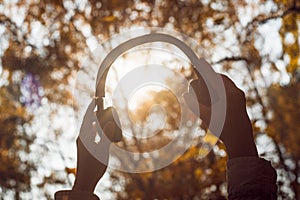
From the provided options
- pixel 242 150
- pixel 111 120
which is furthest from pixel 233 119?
pixel 111 120

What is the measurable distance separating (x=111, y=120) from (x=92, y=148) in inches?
5.1

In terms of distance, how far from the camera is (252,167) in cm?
162

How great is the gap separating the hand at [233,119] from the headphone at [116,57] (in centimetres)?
3

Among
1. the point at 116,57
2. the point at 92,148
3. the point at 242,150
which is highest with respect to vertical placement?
the point at 116,57

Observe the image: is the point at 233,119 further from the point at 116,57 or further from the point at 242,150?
→ the point at 116,57

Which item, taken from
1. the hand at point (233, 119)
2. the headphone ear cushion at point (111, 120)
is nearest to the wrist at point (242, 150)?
the hand at point (233, 119)

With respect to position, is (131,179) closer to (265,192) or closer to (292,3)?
(292,3)

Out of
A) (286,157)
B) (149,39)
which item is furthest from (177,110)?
(149,39)

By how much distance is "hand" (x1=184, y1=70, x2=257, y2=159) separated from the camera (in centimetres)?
167

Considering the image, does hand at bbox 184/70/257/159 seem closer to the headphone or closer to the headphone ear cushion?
the headphone

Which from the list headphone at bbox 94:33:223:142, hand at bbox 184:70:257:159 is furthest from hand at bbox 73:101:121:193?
hand at bbox 184:70:257:159

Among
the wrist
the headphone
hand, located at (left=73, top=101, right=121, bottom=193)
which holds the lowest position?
the wrist

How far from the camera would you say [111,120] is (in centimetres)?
190

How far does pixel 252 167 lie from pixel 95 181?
0.60 meters
